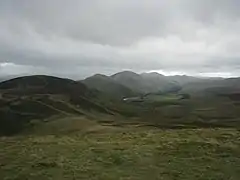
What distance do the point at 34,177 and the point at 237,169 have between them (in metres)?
11.8

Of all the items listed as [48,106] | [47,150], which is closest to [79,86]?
[48,106]

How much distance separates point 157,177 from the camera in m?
19.3

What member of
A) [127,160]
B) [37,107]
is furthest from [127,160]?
[37,107]

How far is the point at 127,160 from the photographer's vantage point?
23109 mm

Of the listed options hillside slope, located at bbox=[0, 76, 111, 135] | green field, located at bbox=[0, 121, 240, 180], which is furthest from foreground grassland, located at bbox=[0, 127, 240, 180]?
hillside slope, located at bbox=[0, 76, 111, 135]

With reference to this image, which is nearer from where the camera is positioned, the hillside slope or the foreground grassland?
the foreground grassland

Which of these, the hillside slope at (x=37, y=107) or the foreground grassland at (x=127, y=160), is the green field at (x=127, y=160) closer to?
the foreground grassland at (x=127, y=160)

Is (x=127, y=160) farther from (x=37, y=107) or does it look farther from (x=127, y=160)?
(x=37, y=107)

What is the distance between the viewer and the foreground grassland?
1992 centimetres

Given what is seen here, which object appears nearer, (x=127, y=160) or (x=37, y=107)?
(x=127, y=160)

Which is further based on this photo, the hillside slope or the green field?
the hillside slope

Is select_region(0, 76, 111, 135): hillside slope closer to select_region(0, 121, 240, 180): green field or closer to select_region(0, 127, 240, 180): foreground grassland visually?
select_region(0, 127, 240, 180): foreground grassland

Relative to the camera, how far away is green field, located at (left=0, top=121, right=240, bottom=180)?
19.9 metres

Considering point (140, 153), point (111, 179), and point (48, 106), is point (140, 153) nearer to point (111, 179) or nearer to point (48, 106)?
point (111, 179)
